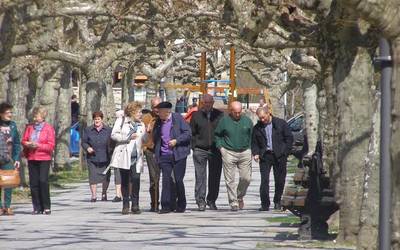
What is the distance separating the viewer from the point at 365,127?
50.9 ft

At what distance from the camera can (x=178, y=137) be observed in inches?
879

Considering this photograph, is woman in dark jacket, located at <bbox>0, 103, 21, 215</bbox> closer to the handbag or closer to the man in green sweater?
the handbag

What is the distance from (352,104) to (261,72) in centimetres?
5463

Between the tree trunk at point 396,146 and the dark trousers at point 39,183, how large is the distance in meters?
12.7

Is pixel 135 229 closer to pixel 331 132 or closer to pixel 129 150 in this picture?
pixel 331 132

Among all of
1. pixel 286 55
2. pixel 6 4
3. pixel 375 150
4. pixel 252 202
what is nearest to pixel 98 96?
pixel 286 55

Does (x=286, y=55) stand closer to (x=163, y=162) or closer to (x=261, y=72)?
(x=163, y=162)

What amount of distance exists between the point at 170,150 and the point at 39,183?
2231 mm

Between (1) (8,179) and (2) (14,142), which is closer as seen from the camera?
(1) (8,179)

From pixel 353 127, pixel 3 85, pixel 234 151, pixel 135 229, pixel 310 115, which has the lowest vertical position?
pixel 135 229

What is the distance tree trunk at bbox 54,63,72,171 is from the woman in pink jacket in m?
15.0

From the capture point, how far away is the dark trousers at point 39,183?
2177cm

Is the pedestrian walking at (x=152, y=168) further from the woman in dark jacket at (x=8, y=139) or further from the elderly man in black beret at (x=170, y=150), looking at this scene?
the woman in dark jacket at (x=8, y=139)

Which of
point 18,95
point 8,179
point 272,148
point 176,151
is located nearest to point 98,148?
point 176,151
